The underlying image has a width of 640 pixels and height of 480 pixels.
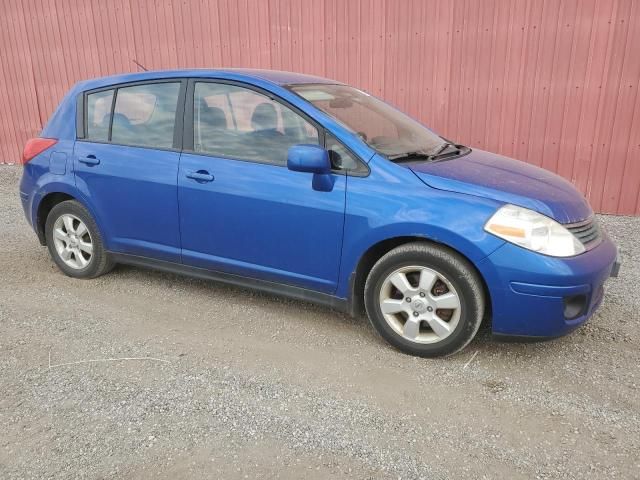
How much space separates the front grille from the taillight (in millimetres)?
3835

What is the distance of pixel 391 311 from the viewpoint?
10.3 feet

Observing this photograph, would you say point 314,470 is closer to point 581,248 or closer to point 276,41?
point 581,248

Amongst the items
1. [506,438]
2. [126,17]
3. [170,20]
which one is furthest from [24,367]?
[126,17]

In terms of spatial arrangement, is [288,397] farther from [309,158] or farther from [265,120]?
[265,120]

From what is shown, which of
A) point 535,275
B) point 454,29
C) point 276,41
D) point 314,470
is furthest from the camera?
point 276,41

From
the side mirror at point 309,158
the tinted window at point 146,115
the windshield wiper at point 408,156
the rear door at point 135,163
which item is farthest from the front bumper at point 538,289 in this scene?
the tinted window at point 146,115

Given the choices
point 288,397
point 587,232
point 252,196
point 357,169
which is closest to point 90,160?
point 252,196

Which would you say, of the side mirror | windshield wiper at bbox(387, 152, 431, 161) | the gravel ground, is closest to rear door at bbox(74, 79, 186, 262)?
the gravel ground

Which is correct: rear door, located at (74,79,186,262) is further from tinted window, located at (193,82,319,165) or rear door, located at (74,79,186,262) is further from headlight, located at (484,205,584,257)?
headlight, located at (484,205,584,257)

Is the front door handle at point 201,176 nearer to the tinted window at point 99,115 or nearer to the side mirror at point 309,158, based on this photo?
the side mirror at point 309,158

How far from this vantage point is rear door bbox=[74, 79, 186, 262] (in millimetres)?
3730

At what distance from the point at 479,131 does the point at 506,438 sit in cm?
452

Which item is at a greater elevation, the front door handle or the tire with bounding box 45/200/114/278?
the front door handle

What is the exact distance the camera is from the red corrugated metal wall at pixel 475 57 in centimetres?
562
